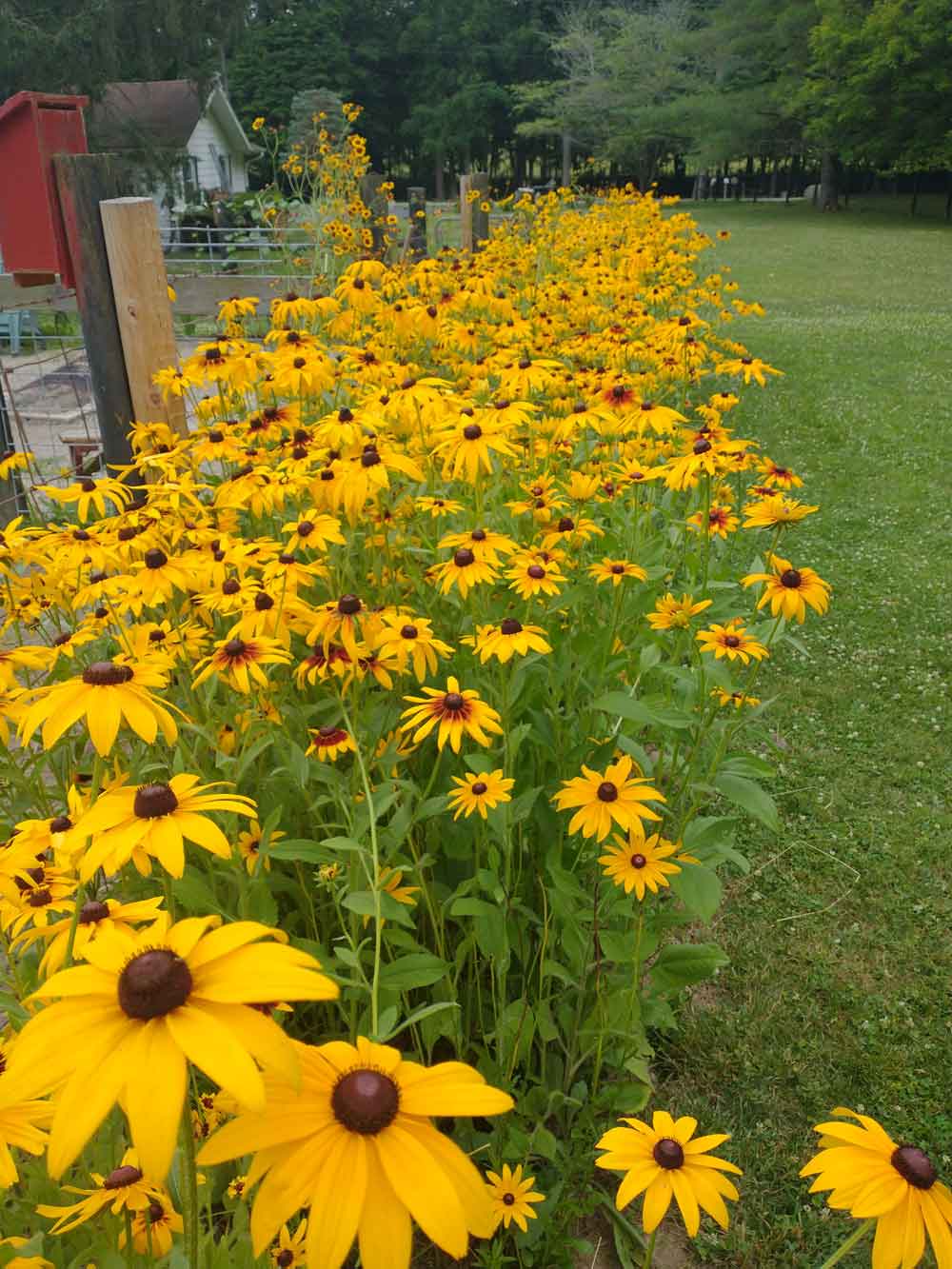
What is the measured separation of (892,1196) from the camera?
2.60 feet

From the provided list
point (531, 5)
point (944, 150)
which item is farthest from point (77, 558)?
point (531, 5)

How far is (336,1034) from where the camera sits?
72.4 inches

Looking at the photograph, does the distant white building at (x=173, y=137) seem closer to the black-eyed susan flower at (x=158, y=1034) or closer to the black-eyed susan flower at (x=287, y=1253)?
the black-eyed susan flower at (x=287, y=1253)

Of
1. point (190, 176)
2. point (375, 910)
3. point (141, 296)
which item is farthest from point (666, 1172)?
point (190, 176)

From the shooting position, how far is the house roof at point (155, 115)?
18.7 meters

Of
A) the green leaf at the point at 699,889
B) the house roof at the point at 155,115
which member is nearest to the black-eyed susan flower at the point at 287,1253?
the green leaf at the point at 699,889

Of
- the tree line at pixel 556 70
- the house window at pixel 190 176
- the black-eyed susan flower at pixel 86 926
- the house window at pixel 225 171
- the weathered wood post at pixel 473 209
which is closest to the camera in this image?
the black-eyed susan flower at pixel 86 926

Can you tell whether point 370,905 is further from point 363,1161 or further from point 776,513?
point 776,513

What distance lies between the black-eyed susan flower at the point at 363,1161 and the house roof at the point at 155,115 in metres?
21.5

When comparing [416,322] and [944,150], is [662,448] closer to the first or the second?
[416,322]

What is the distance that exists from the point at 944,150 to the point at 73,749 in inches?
1113

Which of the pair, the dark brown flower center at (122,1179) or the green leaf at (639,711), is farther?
the green leaf at (639,711)

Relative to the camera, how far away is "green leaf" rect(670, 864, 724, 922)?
1.82 m

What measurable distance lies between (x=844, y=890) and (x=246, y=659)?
2.14 meters
